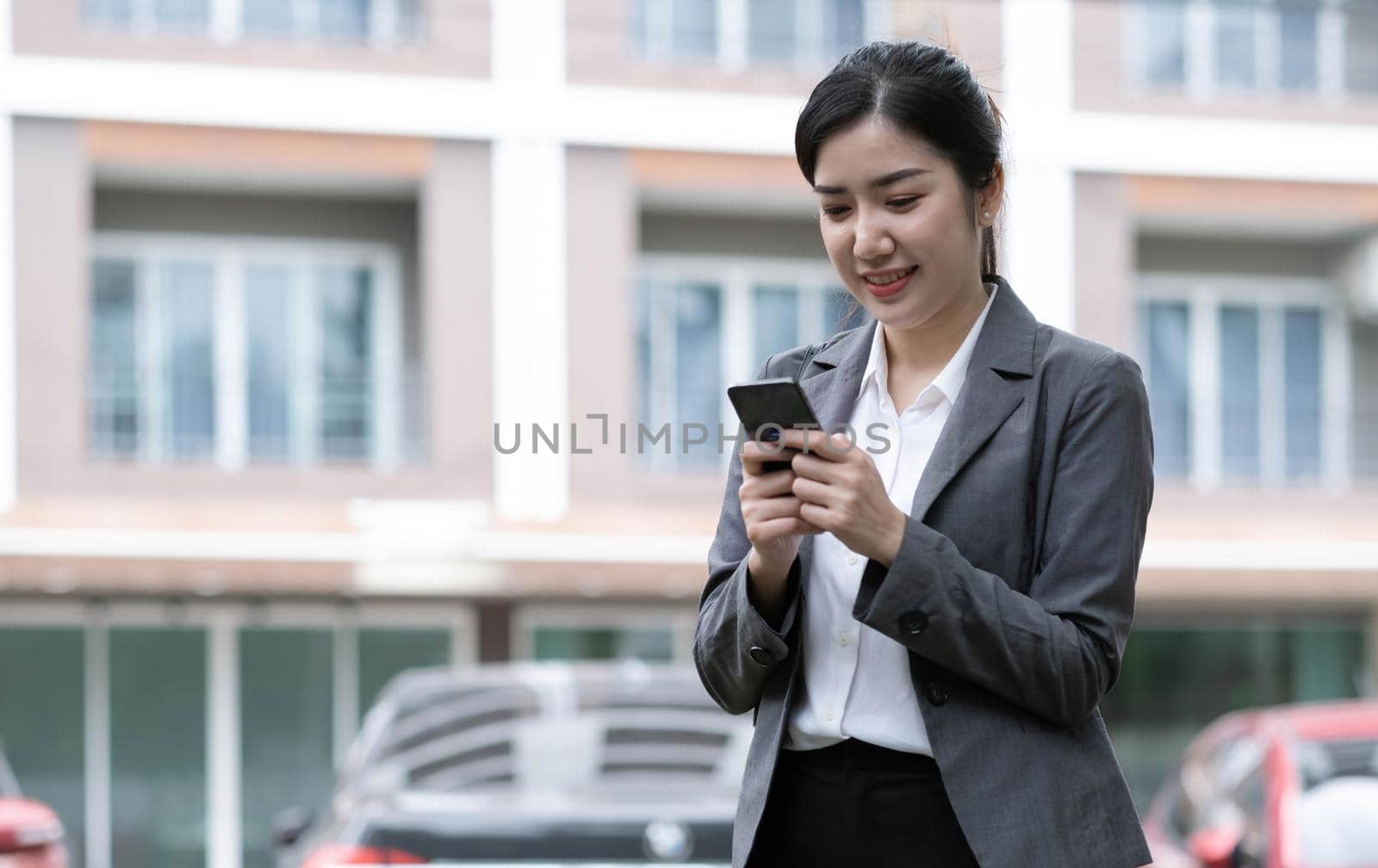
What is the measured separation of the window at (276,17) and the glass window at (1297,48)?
8.52m

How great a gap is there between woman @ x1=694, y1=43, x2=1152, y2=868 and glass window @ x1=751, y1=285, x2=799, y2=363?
14.2 meters

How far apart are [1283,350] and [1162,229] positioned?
170cm

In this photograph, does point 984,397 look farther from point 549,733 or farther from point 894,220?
point 549,733

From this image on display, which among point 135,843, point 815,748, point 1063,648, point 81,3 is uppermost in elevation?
point 81,3

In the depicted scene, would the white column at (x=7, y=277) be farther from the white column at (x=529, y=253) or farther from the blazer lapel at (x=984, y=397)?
the blazer lapel at (x=984, y=397)

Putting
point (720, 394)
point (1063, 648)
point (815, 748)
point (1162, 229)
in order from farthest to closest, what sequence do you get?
point (1162, 229)
point (720, 394)
point (815, 748)
point (1063, 648)

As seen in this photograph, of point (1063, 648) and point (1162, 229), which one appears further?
point (1162, 229)

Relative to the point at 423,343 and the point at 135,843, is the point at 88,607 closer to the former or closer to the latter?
the point at 135,843

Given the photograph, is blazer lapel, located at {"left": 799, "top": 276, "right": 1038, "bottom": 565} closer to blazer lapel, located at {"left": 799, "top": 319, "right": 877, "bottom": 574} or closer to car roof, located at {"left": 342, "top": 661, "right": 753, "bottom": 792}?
blazer lapel, located at {"left": 799, "top": 319, "right": 877, "bottom": 574}

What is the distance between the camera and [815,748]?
1.84 metres

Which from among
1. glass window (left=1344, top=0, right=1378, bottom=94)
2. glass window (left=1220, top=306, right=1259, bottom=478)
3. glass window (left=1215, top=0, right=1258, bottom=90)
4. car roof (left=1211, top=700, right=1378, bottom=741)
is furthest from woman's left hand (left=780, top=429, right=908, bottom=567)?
glass window (left=1344, top=0, right=1378, bottom=94)

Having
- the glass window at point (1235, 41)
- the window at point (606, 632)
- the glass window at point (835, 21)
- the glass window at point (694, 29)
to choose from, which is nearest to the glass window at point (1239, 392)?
the glass window at point (1235, 41)

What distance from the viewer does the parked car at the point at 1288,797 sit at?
5.65 metres

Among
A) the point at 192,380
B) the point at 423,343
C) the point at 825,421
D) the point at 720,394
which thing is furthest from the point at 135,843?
the point at 825,421
